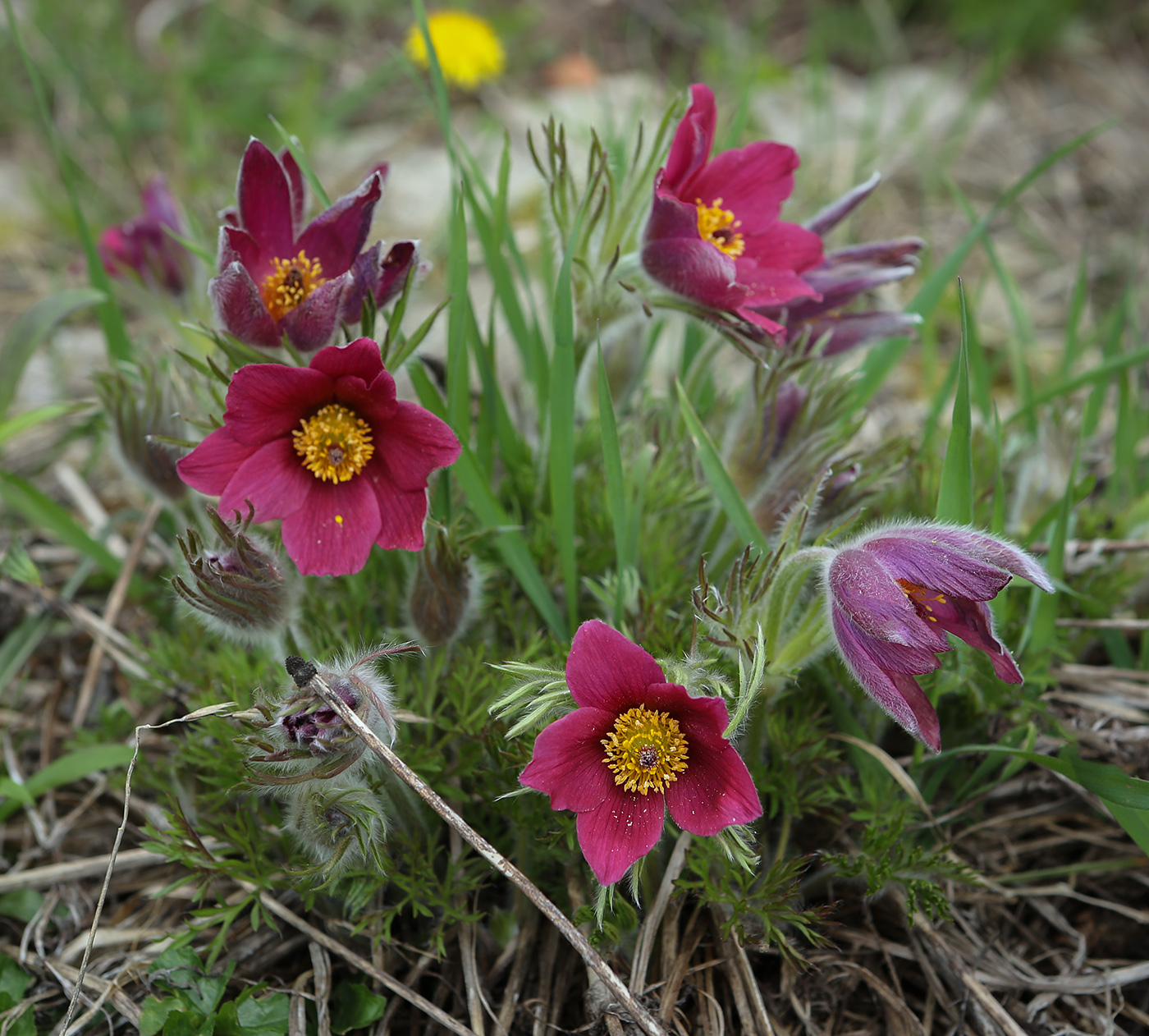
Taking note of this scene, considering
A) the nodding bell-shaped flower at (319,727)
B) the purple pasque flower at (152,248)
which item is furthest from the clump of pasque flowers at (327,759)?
the purple pasque flower at (152,248)

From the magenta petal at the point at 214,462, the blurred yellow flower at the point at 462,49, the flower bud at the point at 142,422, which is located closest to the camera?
the magenta petal at the point at 214,462

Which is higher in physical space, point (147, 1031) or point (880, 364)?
point (880, 364)

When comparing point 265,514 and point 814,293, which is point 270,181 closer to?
point 265,514

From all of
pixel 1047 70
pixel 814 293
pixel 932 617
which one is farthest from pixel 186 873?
pixel 1047 70

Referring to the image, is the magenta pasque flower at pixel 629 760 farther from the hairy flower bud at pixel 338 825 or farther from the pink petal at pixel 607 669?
the hairy flower bud at pixel 338 825

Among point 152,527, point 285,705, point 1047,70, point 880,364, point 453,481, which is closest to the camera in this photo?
point 285,705

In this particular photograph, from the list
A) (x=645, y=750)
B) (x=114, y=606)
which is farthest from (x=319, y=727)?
(x=114, y=606)
